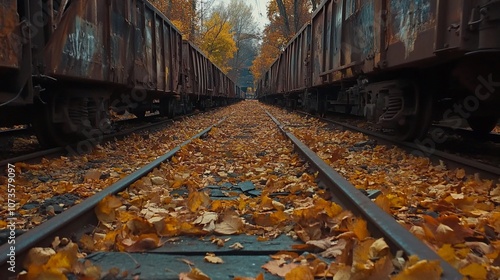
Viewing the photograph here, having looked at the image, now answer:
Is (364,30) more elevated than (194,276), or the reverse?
(364,30)

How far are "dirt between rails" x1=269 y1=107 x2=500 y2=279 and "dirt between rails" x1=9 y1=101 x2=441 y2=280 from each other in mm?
386

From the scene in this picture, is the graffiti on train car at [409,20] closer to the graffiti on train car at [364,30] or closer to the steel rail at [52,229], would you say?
the graffiti on train car at [364,30]

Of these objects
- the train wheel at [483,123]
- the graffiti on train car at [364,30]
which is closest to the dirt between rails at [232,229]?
the graffiti on train car at [364,30]

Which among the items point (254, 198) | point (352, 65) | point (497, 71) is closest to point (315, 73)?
point (352, 65)

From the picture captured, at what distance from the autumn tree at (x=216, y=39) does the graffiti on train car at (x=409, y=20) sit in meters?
42.7

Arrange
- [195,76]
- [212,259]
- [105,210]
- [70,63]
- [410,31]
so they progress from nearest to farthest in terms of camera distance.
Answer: [212,259], [105,210], [410,31], [70,63], [195,76]

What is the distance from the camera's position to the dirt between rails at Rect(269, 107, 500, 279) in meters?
2.15

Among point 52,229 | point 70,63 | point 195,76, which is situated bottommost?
point 52,229

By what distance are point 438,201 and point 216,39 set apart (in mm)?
50370

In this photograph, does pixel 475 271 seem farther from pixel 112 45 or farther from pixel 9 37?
pixel 112 45

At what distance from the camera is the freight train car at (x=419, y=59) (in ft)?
13.0

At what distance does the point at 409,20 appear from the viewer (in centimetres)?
534

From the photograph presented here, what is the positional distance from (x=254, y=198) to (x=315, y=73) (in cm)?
983

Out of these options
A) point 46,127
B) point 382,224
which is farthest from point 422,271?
point 46,127
